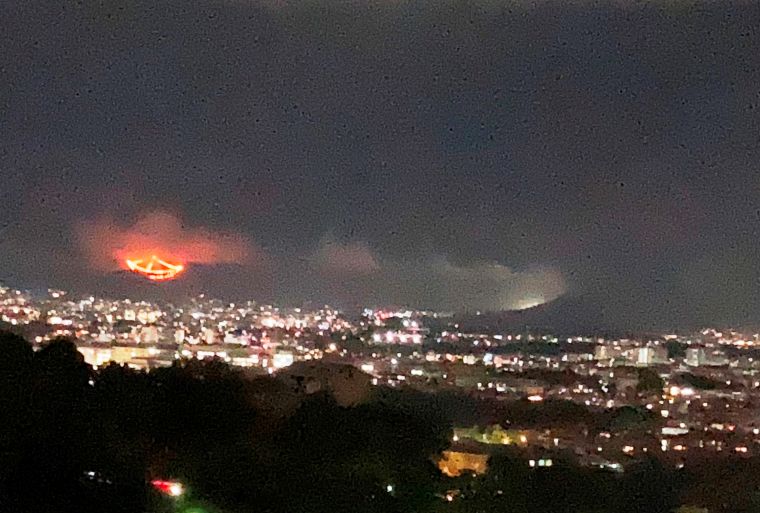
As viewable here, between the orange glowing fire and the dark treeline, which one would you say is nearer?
the dark treeline

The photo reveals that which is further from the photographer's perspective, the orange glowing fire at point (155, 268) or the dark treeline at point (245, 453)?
the orange glowing fire at point (155, 268)

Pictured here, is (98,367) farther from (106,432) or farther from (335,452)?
(335,452)

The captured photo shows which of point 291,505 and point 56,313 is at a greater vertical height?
point 56,313

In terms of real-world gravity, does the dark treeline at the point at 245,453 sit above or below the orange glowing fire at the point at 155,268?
below

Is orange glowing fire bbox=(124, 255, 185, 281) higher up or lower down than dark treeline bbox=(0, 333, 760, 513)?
higher up

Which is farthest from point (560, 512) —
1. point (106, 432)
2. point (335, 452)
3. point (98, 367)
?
point (98, 367)
